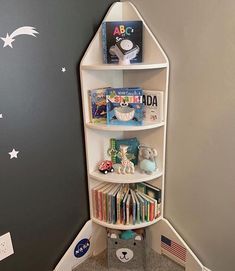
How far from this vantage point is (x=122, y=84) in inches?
57.1

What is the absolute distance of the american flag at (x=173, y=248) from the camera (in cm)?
144

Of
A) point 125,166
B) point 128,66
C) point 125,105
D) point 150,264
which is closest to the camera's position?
point 128,66

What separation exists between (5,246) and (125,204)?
615 millimetres

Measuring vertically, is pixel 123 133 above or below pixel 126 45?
below

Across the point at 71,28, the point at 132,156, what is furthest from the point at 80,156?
the point at 71,28

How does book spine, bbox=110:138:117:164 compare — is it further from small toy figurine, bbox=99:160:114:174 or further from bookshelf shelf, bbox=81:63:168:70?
bookshelf shelf, bbox=81:63:168:70

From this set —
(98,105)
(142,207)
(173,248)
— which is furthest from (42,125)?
(173,248)

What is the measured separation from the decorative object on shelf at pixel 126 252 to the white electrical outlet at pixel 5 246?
1.73 ft

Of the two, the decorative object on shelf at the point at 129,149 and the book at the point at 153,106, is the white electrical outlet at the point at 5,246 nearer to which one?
the decorative object on shelf at the point at 129,149

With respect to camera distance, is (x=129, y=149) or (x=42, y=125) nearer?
(x=42, y=125)

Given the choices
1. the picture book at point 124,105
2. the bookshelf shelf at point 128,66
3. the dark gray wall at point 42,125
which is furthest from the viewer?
the picture book at point 124,105

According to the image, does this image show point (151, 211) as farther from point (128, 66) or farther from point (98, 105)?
point (128, 66)

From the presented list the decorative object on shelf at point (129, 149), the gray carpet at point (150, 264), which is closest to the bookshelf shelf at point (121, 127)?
the decorative object on shelf at point (129, 149)

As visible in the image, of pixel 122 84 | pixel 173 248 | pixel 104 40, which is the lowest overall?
pixel 173 248
